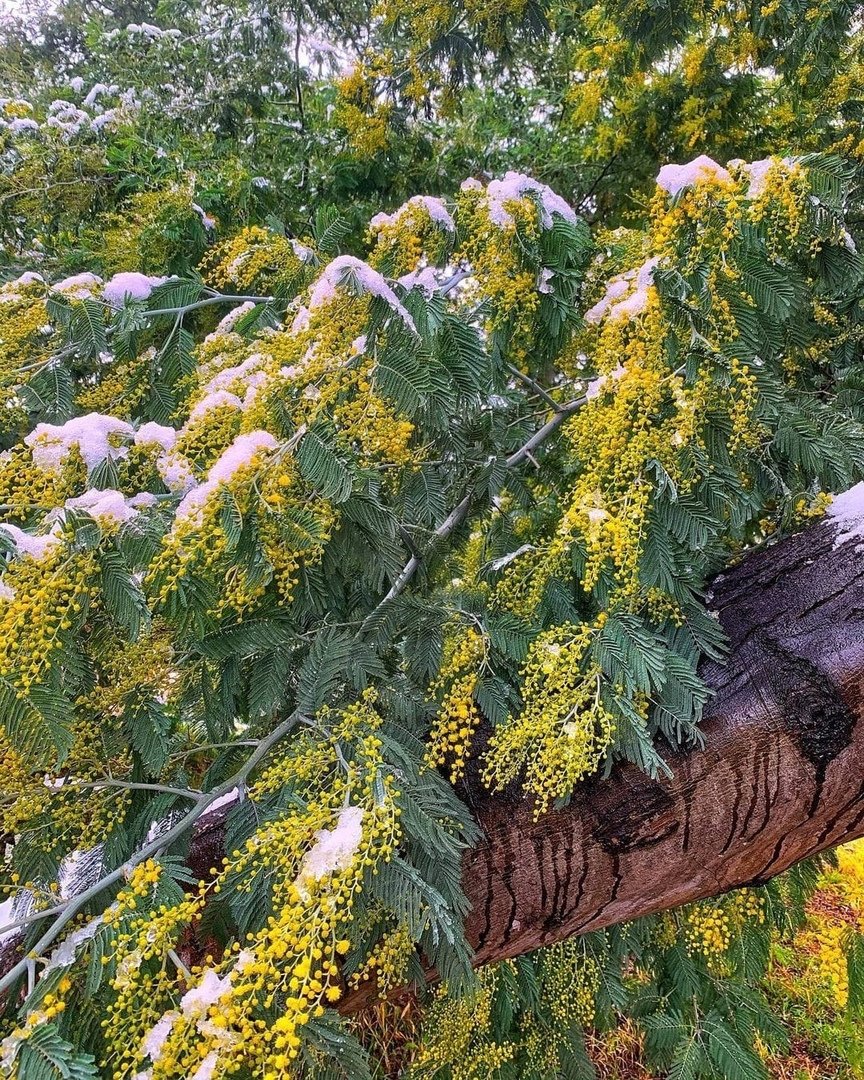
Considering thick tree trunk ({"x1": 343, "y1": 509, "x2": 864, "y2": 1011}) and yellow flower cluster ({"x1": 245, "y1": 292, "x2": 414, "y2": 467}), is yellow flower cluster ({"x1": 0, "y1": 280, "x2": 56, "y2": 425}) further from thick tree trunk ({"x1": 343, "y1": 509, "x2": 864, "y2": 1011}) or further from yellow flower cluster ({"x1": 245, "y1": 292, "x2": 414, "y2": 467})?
thick tree trunk ({"x1": 343, "y1": 509, "x2": 864, "y2": 1011})

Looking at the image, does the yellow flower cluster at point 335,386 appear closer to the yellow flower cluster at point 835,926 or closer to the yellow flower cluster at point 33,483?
the yellow flower cluster at point 33,483

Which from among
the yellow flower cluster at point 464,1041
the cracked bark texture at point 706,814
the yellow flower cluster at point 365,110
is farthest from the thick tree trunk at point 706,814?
the yellow flower cluster at point 365,110

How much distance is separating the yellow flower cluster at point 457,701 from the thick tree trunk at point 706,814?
14cm

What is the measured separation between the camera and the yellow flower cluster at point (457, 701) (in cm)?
139

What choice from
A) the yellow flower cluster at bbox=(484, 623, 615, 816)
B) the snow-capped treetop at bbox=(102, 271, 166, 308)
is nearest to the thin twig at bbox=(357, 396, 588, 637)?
the yellow flower cluster at bbox=(484, 623, 615, 816)

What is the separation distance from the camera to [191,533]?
1.13 m

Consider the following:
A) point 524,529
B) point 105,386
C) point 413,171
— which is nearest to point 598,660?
point 524,529

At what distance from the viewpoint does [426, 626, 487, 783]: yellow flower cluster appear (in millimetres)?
1395

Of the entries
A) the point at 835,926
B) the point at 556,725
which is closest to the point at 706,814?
the point at 556,725

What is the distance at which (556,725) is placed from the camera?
4.38ft

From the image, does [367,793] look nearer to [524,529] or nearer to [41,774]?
[41,774]

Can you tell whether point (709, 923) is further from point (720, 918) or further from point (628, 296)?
point (628, 296)

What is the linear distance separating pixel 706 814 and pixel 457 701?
1.93 ft

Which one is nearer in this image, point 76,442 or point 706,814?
point 76,442
